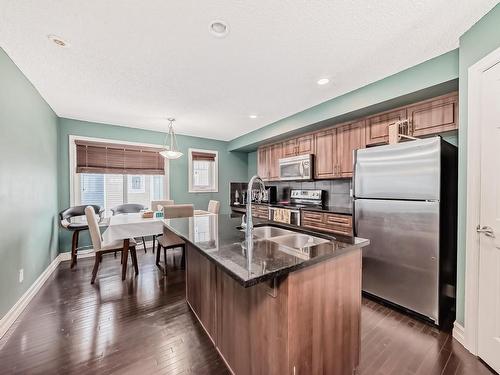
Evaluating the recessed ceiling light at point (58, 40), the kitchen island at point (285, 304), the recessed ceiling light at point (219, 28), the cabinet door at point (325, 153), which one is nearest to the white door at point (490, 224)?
the kitchen island at point (285, 304)

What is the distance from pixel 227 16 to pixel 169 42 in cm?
60

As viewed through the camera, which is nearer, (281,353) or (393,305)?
(281,353)

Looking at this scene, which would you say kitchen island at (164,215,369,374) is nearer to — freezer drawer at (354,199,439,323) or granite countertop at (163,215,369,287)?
granite countertop at (163,215,369,287)

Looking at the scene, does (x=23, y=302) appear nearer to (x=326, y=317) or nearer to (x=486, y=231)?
(x=326, y=317)

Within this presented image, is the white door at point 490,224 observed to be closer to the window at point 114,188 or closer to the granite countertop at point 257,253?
the granite countertop at point 257,253

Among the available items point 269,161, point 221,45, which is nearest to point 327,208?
point 269,161

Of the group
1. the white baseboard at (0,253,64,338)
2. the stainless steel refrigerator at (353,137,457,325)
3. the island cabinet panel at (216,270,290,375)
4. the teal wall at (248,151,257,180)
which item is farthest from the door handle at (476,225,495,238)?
the teal wall at (248,151,257,180)

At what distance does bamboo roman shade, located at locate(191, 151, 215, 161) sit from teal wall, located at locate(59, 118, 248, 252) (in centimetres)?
15

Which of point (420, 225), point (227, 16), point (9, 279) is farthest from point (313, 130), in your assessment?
point (9, 279)

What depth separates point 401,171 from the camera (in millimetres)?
2125

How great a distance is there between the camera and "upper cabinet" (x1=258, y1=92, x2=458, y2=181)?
226cm

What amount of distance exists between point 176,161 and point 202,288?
3619 millimetres

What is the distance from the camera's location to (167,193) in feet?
15.8

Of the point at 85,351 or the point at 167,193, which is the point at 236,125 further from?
the point at 85,351
